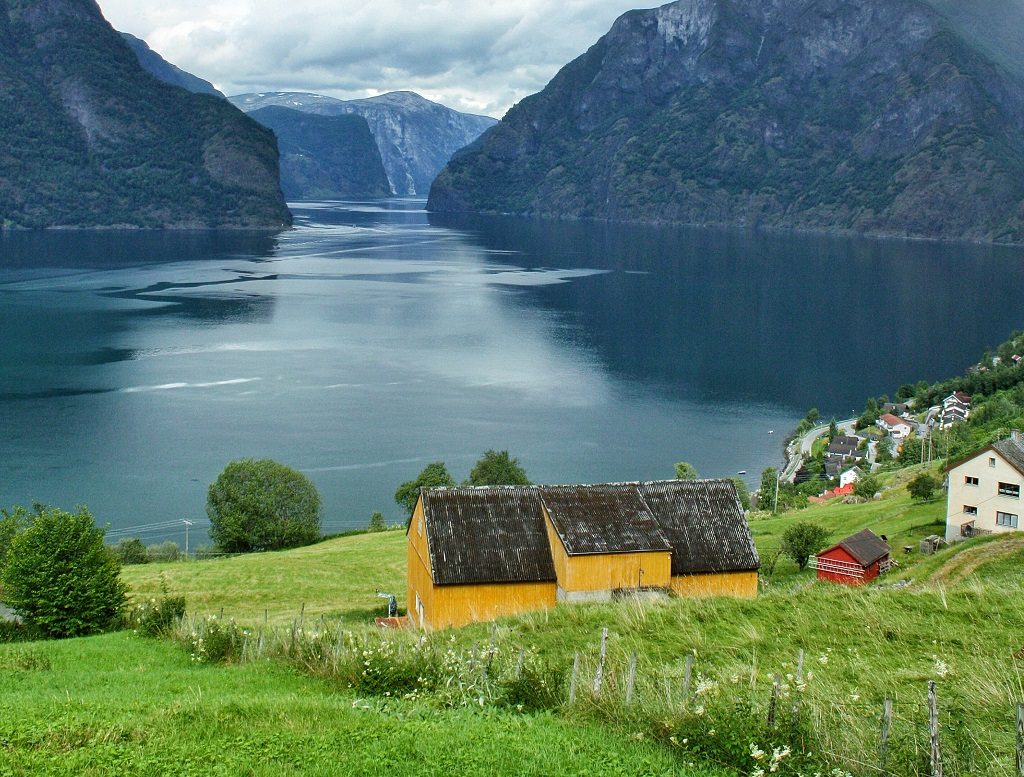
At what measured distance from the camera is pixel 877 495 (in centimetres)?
5241

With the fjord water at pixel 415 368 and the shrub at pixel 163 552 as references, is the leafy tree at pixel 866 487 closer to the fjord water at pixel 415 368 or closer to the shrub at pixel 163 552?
the fjord water at pixel 415 368

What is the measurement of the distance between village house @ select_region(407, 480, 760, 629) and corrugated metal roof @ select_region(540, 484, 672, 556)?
25 mm

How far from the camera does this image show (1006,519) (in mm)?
37250

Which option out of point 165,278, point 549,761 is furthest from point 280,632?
point 165,278

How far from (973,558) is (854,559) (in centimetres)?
752

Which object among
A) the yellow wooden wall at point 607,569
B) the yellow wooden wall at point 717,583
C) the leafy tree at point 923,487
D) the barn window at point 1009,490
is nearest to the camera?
the yellow wooden wall at point 607,569

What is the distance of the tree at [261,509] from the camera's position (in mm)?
49844

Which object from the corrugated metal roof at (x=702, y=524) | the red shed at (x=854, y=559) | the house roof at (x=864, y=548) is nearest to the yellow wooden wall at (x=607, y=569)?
the corrugated metal roof at (x=702, y=524)

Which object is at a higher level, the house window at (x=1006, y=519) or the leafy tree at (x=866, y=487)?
the house window at (x=1006, y=519)

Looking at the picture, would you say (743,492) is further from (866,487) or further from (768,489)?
(866,487)

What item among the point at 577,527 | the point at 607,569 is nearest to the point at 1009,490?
the point at 607,569

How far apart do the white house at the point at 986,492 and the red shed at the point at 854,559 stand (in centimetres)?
515

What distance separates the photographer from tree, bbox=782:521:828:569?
114ft

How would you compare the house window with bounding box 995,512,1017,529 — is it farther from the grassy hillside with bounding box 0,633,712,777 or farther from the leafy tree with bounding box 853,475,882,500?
the grassy hillside with bounding box 0,633,712,777
